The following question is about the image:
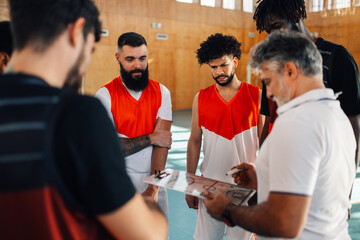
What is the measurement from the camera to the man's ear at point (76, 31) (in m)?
0.88

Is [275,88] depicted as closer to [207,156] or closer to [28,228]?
[28,228]

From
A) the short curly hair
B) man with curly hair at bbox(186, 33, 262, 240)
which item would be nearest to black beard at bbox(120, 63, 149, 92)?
man with curly hair at bbox(186, 33, 262, 240)

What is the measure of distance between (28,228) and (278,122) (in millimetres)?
991

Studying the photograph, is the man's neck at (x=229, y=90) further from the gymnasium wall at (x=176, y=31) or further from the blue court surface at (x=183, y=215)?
the gymnasium wall at (x=176, y=31)

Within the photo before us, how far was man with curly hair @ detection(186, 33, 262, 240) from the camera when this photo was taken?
2.57 metres

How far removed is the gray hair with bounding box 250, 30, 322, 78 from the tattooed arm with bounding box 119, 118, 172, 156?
1.38 m

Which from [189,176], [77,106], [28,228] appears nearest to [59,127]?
[77,106]

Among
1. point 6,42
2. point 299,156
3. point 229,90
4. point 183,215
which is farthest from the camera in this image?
point 183,215

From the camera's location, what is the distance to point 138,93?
8.82 ft

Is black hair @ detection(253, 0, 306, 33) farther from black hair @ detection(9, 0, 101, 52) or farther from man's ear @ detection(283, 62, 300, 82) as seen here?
black hair @ detection(9, 0, 101, 52)

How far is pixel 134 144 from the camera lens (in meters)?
2.49

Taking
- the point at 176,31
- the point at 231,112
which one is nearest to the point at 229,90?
A: the point at 231,112

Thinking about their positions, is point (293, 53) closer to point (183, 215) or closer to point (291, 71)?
point (291, 71)

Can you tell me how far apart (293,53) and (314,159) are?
47 centimetres
